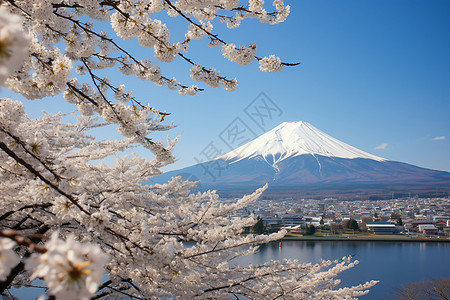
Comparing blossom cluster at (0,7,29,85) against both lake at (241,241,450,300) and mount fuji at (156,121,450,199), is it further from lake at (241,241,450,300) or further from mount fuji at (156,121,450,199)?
mount fuji at (156,121,450,199)

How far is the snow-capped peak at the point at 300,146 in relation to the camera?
4003 inches

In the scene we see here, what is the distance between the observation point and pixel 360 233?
3016 cm

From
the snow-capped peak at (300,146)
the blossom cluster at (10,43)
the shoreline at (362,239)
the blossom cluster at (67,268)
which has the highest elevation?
the snow-capped peak at (300,146)

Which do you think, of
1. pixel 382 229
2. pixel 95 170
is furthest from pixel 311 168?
pixel 95 170

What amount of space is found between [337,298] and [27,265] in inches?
155

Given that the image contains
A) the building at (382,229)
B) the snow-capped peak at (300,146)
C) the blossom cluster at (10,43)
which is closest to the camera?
the blossom cluster at (10,43)

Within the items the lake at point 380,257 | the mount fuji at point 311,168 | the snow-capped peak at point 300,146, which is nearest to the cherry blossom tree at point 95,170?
the lake at point 380,257

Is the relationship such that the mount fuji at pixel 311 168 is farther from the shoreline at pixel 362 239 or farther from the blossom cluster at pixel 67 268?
the blossom cluster at pixel 67 268

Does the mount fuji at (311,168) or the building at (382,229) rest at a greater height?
the mount fuji at (311,168)

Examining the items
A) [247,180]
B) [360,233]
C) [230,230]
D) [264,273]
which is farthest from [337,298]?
[247,180]

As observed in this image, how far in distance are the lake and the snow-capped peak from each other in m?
73.6

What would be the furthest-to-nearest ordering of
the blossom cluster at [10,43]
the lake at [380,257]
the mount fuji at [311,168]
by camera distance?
the mount fuji at [311,168] < the lake at [380,257] < the blossom cluster at [10,43]

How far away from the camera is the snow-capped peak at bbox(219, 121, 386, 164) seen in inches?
4003

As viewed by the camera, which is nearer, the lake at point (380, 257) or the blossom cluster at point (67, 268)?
the blossom cluster at point (67, 268)
